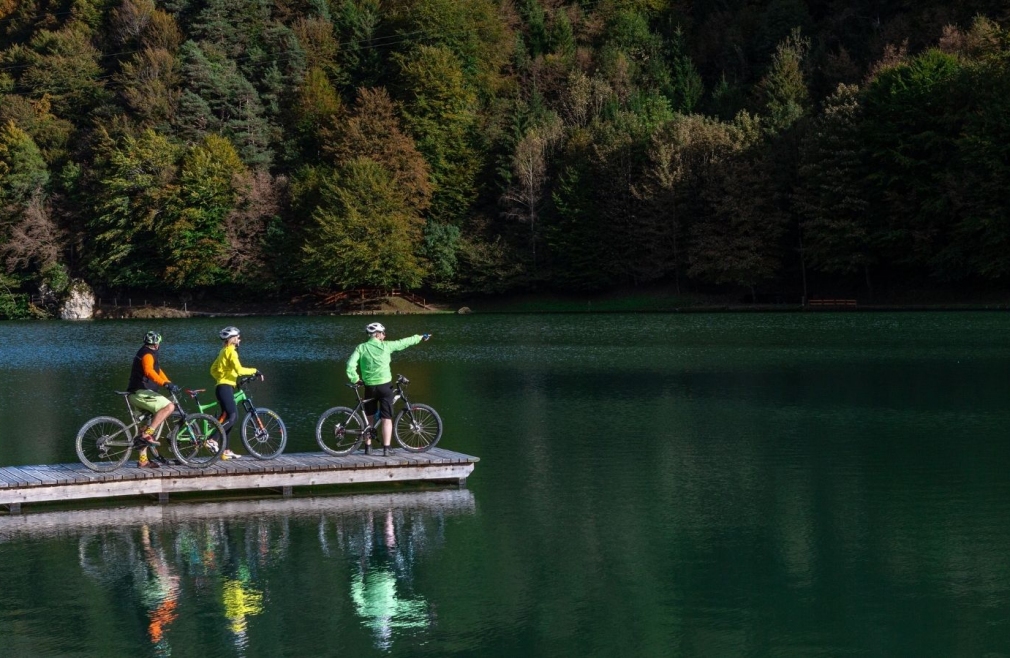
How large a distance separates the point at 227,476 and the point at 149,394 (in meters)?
1.85

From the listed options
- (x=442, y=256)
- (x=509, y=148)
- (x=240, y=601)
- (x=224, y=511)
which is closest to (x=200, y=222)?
(x=442, y=256)

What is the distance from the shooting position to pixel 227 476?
61.0 feet

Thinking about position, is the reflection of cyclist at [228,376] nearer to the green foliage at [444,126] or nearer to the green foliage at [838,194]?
the green foliage at [838,194]

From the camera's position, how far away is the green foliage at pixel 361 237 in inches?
3676

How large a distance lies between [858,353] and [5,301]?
252 feet

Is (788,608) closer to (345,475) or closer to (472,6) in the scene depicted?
(345,475)

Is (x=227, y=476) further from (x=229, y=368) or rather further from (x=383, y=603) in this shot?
(x=383, y=603)

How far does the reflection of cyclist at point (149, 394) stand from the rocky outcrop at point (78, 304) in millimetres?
85177

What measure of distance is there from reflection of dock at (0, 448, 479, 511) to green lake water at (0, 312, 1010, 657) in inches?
12.7

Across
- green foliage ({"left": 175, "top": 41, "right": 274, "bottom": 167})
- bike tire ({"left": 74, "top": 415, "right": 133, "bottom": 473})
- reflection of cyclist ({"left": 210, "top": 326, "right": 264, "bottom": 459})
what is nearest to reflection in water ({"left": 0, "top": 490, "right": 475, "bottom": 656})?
bike tire ({"left": 74, "top": 415, "right": 133, "bottom": 473})

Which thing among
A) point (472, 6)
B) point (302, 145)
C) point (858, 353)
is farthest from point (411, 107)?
point (858, 353)

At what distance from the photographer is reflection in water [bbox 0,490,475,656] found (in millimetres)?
12920

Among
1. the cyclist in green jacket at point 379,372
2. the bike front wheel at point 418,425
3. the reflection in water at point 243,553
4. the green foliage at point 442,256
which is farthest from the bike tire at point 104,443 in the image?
the green foliage at point 442,256

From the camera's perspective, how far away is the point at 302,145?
359ft
